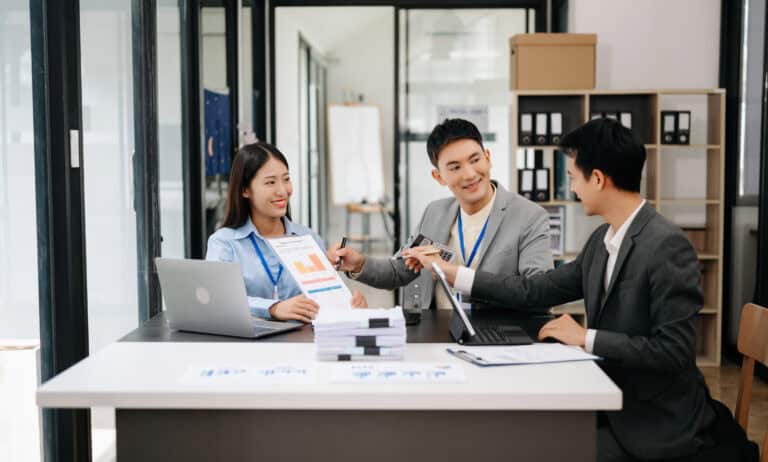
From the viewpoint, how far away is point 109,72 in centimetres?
343

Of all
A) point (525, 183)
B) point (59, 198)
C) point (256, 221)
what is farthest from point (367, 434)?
point (525, 183)

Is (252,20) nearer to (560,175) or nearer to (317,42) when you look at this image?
(560,175)

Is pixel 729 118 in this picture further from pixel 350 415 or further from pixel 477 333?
pixel 350 415

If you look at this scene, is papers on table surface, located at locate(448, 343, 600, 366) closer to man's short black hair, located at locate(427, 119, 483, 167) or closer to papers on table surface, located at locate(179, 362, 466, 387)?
papers on table surface, located at locate(179, 362, 466, 387)

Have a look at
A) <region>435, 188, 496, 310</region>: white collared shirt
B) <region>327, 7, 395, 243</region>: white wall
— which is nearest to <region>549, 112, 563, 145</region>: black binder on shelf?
<region>435, 188, 496, 310</region>: white collared shirt

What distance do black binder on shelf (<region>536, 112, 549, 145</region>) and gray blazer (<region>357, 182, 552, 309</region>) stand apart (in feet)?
8.23

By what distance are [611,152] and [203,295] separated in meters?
1.21

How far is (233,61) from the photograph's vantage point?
5664 mm

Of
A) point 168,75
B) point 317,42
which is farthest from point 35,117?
point 317,42

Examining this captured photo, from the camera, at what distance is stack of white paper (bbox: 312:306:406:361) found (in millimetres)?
2117

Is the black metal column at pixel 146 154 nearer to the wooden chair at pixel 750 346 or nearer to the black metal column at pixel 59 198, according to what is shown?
the black metal column at pixel 59 198

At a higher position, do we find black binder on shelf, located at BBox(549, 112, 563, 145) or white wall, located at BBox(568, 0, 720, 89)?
white wall, located at BBox(568, 0, 720, 89)

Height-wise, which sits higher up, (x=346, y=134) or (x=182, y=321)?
(x=346, y=134)

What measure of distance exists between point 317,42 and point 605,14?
5.73m
